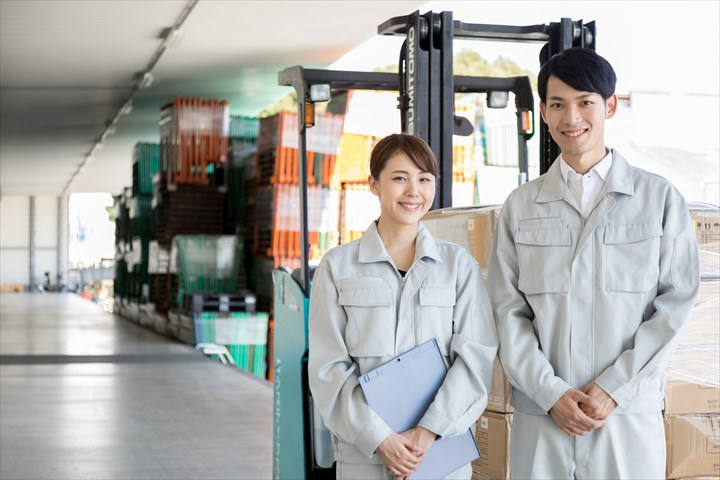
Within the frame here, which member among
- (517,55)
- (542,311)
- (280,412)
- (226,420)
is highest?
(517,55)

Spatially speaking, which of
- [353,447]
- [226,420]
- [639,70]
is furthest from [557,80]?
[639,70]

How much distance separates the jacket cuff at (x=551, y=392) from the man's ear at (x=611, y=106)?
2.43 feet

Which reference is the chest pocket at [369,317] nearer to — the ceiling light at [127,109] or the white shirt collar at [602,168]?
the white shirt collar at [602,168]

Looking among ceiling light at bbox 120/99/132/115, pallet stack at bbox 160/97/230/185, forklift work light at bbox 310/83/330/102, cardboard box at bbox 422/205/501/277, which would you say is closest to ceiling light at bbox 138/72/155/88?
pallet stack at bbox 160/97/230/185

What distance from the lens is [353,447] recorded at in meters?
2.45

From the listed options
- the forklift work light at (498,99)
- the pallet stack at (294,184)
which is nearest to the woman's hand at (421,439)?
the forklift work light at (498,99)

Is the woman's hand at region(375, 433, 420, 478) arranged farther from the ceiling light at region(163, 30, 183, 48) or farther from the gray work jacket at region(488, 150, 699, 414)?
the ceiling light at region(163, 30, 183, 48)

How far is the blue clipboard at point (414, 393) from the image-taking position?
2.39 metres

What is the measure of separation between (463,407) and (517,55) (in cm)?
3850

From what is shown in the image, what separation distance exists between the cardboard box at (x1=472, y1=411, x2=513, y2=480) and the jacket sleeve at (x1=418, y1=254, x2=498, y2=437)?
1015 millimetres

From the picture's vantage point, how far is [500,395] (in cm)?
350

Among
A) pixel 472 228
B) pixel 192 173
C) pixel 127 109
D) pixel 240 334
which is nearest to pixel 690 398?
pixel 472 228

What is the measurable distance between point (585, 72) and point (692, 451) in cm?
161

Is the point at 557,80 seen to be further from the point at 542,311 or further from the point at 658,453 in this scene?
the point at 658,453
